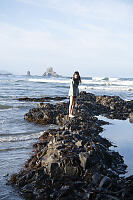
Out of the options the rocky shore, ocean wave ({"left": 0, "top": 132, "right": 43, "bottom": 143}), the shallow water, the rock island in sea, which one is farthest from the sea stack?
the rocky shore

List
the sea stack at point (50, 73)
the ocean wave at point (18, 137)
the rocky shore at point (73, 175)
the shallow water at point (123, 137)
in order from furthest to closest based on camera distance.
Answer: the sea stack at point (50, 73) < the ocean wave at point (18, 137) < the shallow water at point (123, 137) < the rocky shore at point (73, 175)

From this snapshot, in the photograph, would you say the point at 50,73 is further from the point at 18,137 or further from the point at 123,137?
the point at 123,137

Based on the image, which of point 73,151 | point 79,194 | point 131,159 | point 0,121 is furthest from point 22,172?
point 0,121

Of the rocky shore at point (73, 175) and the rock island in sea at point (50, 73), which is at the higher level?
the rock island in sea at point (50, 73)

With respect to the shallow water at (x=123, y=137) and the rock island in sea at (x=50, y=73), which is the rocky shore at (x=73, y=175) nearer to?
the shallow water at (x=123, y=137)

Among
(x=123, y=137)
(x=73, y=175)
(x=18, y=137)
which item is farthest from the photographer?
(x=123, y=137)

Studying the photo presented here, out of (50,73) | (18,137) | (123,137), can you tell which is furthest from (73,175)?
(50,73)

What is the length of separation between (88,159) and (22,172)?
51.6 inches

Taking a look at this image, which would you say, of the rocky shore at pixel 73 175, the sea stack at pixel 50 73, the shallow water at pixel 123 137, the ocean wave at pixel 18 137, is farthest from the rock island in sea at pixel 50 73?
the rocky shore at pixel 73 175

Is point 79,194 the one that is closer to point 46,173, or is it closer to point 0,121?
point 46,173

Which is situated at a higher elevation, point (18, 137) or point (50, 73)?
point (50, 73)

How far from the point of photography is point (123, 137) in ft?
23.5

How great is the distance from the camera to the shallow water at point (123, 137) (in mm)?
5227

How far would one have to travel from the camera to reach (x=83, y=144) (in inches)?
187
